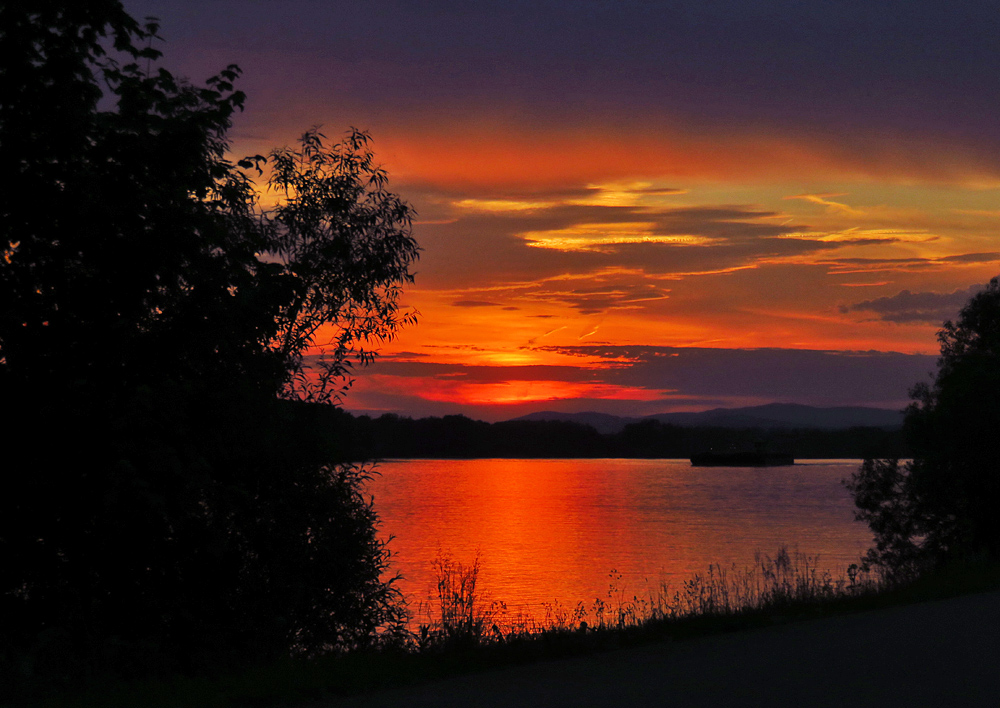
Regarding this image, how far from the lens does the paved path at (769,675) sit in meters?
8.17

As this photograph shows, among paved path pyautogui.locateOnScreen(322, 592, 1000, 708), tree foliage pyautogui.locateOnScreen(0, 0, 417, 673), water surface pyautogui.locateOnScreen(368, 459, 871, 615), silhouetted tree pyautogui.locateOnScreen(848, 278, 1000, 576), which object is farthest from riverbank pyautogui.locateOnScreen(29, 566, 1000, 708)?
silhouetted tree pyautogui.locateOnScreen(848, 278, 1000, 576)

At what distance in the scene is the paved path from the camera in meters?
8.17

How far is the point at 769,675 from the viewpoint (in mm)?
9094

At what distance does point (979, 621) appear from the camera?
39.5 feet

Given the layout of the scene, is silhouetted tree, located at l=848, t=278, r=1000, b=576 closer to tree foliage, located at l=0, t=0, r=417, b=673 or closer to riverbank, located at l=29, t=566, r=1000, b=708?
riverbank, located at l=29, t=566, r=1000, b=708

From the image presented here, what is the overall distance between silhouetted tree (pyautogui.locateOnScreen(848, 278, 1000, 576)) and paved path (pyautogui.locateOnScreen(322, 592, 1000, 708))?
661 inches

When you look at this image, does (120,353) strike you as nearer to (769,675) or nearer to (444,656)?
(444,656)

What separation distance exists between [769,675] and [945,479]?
2466cm

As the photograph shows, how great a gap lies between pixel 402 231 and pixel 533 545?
37114 millimetres

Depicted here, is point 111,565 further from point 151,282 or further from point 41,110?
point 41,110

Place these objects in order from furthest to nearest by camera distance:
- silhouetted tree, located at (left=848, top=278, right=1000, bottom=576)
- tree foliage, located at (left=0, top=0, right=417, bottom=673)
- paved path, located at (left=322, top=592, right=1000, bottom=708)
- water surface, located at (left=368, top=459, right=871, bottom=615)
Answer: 1. water surface, located at (left=368, top=459, right=871, bottom=615)
2. silhouetted tree, located at (left=848, top=278, right=1000, bottom=576)
3. tree foliage, located at (left=0, top=0, right=417, bottom=673)
4. paved path, located at (left=322, top=592, right=1000, bottom=708)

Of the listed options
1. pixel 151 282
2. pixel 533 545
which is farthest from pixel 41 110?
pixel 533 545

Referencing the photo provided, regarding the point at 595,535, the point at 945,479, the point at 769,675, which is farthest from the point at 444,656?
the point at 595,535

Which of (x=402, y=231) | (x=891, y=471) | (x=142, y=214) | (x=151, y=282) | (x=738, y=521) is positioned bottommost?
(x=738, y=521)
